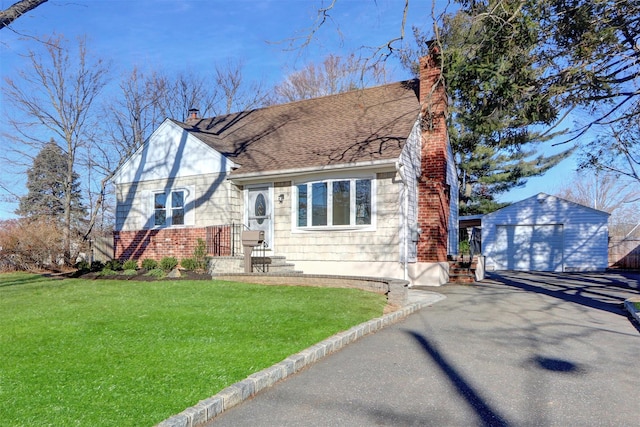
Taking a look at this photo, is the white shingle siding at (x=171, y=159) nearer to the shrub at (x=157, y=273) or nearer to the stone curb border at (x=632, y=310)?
the shrub at (x=157, y=273)

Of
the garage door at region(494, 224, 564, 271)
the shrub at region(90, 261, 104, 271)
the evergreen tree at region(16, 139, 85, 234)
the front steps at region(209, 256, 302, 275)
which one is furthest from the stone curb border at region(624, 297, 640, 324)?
the evergreen tree at region(16, 139, 85, 234)

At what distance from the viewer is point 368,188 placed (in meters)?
11.7

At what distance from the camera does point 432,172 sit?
43.5 feet

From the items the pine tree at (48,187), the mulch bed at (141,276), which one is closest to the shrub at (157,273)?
the mulch bed at (141,276)

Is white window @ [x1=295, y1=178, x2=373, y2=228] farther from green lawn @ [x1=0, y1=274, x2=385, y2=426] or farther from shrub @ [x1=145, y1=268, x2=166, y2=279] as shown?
shrub @ [x1=145, y1=268, x2=166, y2=279]

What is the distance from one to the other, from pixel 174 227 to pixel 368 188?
657 cm

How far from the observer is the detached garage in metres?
21.0

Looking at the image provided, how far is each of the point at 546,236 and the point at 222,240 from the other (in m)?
16.9

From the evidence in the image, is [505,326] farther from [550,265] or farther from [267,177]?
[550,265]

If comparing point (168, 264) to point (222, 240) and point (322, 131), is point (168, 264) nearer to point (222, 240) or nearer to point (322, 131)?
point (222, 240)

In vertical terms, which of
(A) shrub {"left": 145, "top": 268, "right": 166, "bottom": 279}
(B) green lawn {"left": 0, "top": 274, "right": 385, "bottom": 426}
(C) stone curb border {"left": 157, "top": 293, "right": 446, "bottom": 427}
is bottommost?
(C) stone curb border {"left": 157, "top": 293, "right": 446, "bottom": 427}

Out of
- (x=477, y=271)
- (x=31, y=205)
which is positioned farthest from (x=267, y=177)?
(x=31, y=205)

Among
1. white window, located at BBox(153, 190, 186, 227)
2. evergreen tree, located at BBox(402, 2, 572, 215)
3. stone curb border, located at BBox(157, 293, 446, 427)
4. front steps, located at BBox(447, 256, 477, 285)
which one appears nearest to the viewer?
stone curb border, located at BBox(157, 293, 446, 427)

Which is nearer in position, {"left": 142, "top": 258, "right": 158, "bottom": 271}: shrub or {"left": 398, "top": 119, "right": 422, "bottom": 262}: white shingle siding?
{"left": 398, "top": 119, "right": 422, "bottom": 262}: white shingle siding
